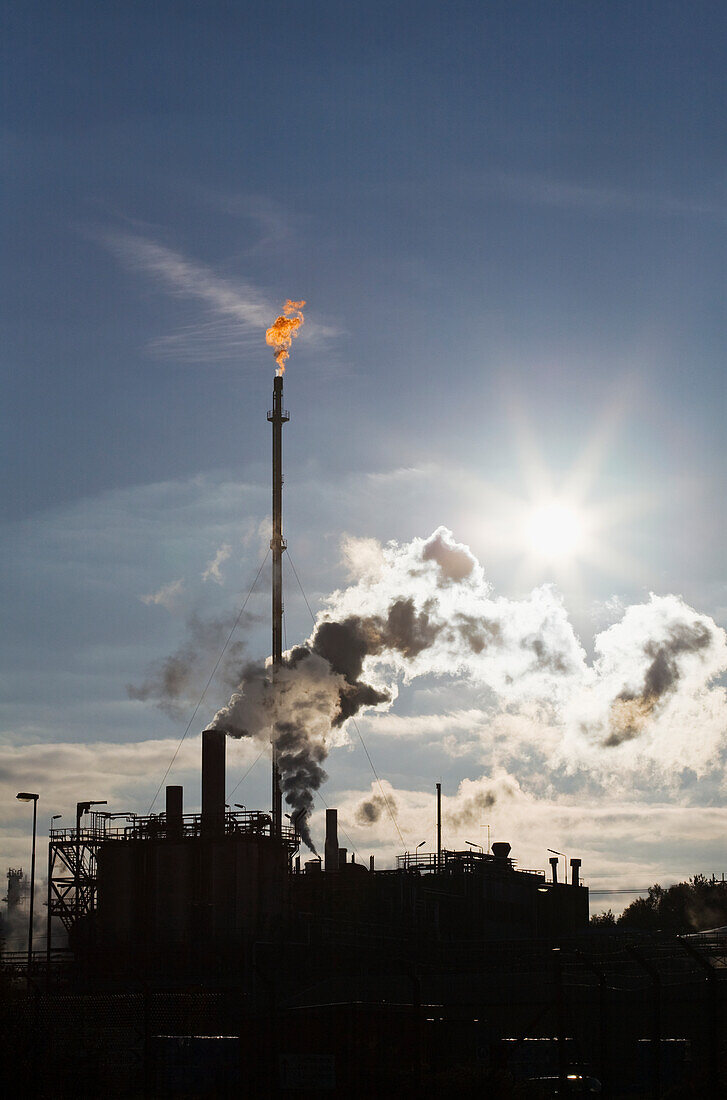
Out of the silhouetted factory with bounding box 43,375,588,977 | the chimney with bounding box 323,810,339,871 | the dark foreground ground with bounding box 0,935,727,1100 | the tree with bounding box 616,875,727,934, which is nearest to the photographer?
the dark foreground ground with bounding box 0,935,727,1100

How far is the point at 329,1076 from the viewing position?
81.4ft

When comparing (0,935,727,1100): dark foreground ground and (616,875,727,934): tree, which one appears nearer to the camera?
(0,935,727,1100): dark foreground ground

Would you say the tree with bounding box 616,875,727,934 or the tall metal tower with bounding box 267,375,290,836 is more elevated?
the tall metal tower with bounding box 267,375,290,836

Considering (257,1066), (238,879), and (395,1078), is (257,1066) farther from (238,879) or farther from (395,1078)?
(238,879)

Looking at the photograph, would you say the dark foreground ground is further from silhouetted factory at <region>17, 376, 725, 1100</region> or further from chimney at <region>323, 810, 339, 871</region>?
chimney at <region>323, 810, 339, 871</region>

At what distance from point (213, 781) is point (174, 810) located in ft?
8.40

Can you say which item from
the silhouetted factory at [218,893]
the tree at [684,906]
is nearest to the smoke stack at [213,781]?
the silhouetted factory at [218,893]

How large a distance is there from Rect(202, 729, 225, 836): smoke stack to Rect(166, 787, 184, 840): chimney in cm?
154

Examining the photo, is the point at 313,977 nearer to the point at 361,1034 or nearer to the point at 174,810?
the point at 174,810

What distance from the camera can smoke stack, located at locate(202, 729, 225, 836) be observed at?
61.8 meters

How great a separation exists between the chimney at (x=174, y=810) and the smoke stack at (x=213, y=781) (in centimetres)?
154

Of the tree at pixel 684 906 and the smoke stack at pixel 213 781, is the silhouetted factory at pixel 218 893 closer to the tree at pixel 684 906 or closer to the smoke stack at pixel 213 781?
the smoke stack at pixel 213 781

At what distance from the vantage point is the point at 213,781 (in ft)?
207

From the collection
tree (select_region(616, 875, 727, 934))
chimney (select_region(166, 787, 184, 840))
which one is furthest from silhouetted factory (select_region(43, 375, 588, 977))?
tree (select_region(616, 875, 727, 934))
